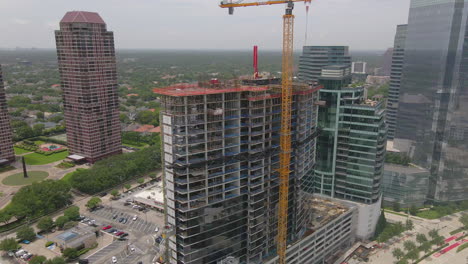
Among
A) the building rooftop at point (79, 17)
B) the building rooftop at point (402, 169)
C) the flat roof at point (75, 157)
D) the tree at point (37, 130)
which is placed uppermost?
the building rooftop at point (79, 17)

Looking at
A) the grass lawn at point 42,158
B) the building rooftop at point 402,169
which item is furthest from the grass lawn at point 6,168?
the building rooftop at point 402,169

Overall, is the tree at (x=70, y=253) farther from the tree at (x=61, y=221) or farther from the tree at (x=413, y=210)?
the tree at (x=413, y=210)

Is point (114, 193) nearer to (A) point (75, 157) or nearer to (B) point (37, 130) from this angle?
(A) point (75, 157)

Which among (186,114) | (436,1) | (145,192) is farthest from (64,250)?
(436,1)

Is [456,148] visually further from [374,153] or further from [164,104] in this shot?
[164,104]

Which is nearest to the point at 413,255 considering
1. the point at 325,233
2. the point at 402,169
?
the point at 325,233

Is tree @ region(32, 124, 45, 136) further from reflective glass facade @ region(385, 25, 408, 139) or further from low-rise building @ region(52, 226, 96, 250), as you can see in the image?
reflective glass facade @ region(385, 25, 408, 139)
